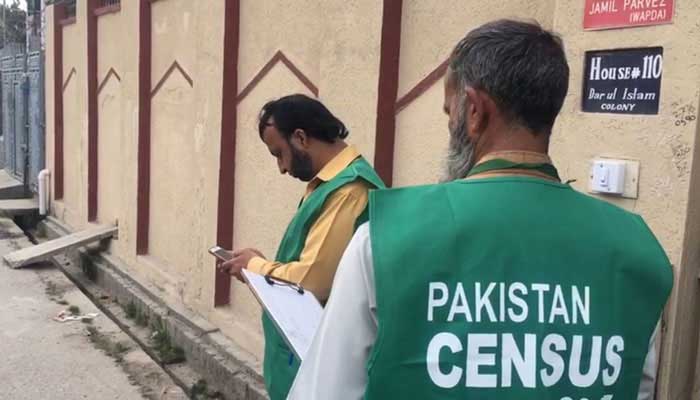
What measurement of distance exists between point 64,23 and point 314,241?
→ 8752mm

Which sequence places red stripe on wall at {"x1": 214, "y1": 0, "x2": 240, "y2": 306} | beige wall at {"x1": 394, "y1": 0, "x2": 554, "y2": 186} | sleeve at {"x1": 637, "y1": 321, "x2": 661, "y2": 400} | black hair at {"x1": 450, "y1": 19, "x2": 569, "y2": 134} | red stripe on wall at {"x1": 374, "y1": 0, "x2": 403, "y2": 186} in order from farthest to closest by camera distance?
red stripe on wall at {"x1": 214, "y1": 0, "x2": 240, "y2": 306}
red stripe on wall at {"x1": 374, "y1": 0, "x2": 403, "y2": 186}
beige wall at {"x1": 394, "y1": 0, "x2": 554, "y2": 186}
sleeve at {"x1": 637, "y1": 321, "x2": 661, "y2": 400}
black hair at {"x1": 450, "y1": 19, "x2": 569, "y2": 134}

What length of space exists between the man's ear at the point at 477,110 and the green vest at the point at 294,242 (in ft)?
3.75

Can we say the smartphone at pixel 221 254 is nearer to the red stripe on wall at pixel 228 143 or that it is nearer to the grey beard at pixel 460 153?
the grey beard at pixel 460 153

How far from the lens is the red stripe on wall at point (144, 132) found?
732cm

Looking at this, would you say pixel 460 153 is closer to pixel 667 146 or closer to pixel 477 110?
pixel 477 110

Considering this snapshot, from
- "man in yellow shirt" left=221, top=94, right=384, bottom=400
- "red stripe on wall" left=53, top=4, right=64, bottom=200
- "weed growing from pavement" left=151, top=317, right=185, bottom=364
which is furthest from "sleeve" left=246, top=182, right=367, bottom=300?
"red stripe on wall" left=53, top=4, right=64, bottom=200

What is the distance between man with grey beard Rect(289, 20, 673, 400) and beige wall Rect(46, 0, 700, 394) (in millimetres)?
1105

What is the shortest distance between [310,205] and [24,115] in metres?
11.3

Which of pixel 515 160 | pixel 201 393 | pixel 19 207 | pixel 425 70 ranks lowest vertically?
pixel 201 393

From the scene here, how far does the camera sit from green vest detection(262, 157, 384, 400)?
2506 mm

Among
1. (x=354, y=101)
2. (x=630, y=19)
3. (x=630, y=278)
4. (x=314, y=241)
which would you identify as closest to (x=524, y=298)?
(x=630, y=278)

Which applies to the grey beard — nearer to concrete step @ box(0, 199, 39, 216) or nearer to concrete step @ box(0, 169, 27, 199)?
concrete step @ box(0, 199, 39, 216)

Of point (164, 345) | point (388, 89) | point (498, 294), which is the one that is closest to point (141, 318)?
point (164, 345)

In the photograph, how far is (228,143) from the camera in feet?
18.4
